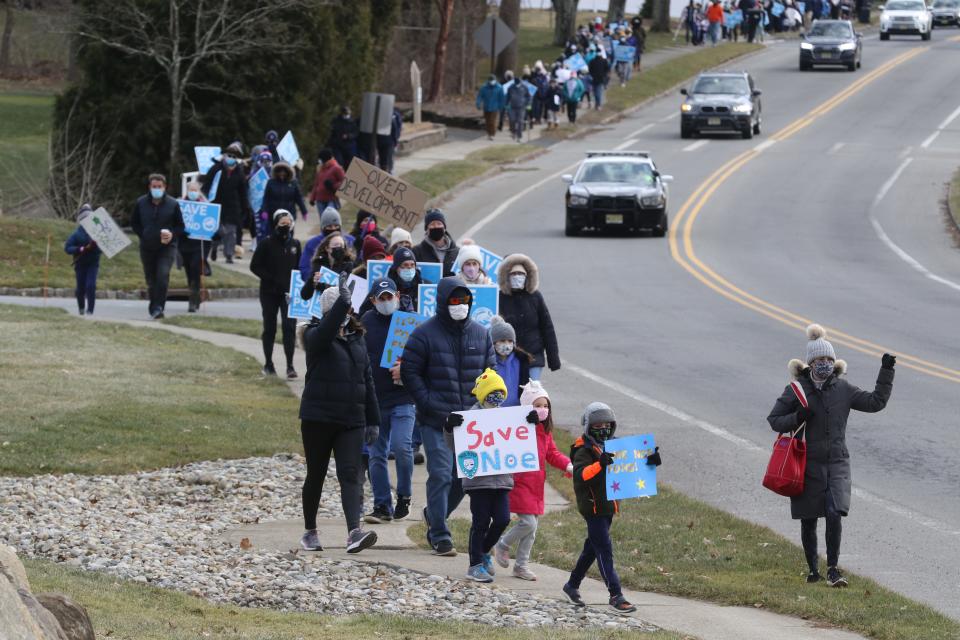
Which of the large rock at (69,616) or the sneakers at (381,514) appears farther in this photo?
the sneakers at (381,514)

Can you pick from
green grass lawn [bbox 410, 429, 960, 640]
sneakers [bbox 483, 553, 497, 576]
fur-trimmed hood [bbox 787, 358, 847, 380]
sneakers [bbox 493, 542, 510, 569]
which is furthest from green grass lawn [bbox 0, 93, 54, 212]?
fur-trimmed hood [bbox 787, 358, 847, 380]

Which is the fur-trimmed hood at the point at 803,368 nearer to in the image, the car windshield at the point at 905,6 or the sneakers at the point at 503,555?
the sneakers at the point at 503,555

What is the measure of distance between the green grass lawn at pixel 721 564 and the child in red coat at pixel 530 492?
2.52ft

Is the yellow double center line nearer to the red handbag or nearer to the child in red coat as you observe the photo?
the red handbag

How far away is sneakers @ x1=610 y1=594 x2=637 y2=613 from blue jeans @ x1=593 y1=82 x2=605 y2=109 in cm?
4432

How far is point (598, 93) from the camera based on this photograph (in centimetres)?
5425

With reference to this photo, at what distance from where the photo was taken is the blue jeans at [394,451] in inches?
495

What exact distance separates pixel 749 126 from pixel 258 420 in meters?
35.6

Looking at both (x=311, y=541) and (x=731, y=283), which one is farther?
(x=731, y=283)

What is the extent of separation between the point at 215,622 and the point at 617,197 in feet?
83.4

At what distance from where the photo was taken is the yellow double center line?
69.2ft

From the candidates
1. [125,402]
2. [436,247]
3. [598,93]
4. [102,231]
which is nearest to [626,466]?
[436,247]

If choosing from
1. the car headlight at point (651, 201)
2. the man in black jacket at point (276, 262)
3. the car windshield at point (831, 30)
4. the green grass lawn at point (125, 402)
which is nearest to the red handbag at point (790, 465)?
the green grass lawn at point (125, 402)

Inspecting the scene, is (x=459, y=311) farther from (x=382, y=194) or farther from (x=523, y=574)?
(x=382, y=194)
